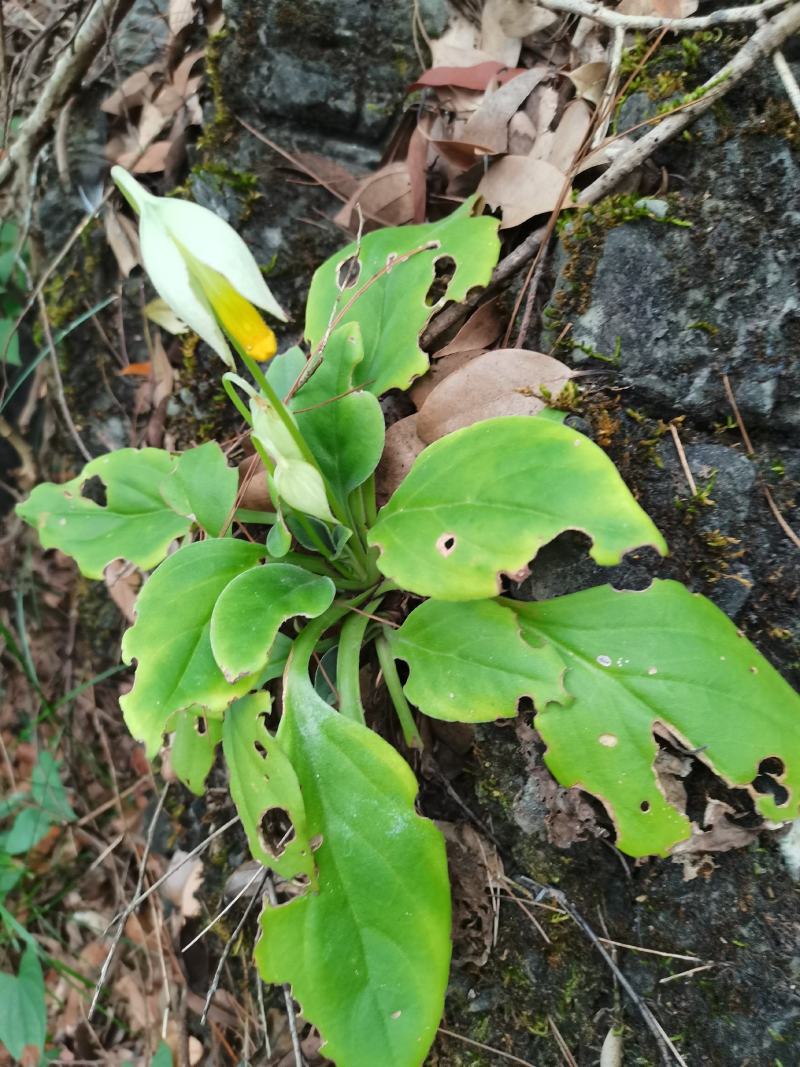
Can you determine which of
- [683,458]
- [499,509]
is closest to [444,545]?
[499,509]

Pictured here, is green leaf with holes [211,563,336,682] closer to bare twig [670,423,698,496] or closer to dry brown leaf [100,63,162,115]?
bare twig [670,423,698,496]

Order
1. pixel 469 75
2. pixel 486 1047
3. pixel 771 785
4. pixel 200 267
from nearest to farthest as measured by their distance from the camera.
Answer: pixel 200 267 → pixel 771 785 → pixel 486 1047 → pixel 469 75

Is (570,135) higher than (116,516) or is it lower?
higher

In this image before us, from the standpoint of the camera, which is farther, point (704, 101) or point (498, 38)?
point (498, 38)

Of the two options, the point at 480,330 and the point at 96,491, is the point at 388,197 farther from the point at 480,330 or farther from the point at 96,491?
the point at 96,491

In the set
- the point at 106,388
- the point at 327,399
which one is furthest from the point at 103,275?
the point at 327,399

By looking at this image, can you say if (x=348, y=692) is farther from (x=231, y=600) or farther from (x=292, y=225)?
(x=292, y=225)
